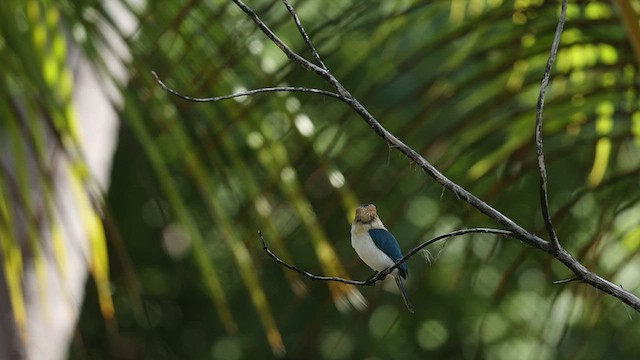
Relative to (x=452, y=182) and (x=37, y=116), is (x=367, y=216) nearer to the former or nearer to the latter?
(x=452, y=182)

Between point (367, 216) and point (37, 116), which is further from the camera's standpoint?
point (37, 116)

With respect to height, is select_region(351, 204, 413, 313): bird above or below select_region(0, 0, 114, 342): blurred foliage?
above

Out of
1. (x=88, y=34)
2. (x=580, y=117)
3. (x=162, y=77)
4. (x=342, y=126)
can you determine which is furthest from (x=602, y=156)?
(x=88, y=34)

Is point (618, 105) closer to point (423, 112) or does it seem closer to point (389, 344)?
point (423, 112)

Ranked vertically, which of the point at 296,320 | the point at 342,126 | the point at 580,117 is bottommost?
the point at 296,320

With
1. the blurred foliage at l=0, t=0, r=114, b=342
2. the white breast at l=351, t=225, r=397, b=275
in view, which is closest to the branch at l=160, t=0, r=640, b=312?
the white breast at l=351, t=225, r=397, b=275

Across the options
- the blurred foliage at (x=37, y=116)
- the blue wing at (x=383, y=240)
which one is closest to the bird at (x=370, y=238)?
the blue wing at (x=383, y=240)

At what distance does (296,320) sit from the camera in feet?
24.0

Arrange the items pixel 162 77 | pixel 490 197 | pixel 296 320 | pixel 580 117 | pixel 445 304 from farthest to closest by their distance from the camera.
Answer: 1. pixel 296 320
2. pixel 445 304
3. pixel 162 77
4. pixel 580 117
5. pixel 490 197

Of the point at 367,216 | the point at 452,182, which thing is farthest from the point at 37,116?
the point at 452,182

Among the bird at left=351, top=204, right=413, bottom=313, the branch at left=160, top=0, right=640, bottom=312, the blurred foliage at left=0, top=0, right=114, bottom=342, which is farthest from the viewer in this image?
the blurred foliage at left=0, top=0, right=114, bottom=342

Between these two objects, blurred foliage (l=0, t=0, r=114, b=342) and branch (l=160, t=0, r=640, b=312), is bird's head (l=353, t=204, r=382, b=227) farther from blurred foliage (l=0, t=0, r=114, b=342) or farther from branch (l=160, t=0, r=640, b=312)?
blurred foliage (l=0, t=0, r=114, b=342)

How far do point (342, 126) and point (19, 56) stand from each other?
0.53 metres

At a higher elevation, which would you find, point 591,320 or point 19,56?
point 591,320
